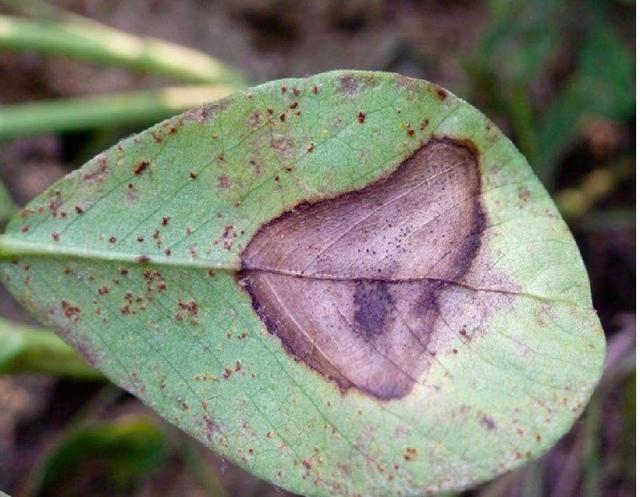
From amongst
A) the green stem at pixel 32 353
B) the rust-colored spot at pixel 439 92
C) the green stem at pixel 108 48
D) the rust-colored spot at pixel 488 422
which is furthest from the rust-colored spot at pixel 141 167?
the green stem at pixel 108 48

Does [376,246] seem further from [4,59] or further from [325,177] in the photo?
[4,59]

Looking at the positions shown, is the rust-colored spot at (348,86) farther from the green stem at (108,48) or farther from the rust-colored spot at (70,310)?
the green stem at (108,48)

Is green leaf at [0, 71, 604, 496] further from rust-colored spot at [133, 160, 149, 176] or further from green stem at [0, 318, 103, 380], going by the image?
green stem at [0, 318, 103, 380]

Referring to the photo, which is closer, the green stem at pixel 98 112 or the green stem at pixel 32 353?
the green stem at pixel 32 353

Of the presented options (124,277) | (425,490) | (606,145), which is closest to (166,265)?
(124,277)

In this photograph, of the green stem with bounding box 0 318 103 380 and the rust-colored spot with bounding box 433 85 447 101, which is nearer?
the rust-colored spot with bounding box 433 85 447 101

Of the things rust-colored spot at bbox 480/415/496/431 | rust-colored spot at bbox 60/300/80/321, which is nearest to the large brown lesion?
rust-colored spot at bbox 480/415/496/431

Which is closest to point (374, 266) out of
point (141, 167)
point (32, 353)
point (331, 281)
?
point (331, 281)
